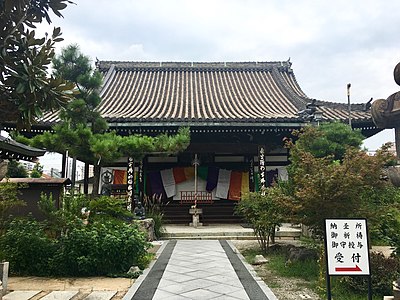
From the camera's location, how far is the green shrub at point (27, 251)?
224 inches

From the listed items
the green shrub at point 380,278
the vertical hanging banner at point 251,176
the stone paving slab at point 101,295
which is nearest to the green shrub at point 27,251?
the stone paving slab at point 101,295

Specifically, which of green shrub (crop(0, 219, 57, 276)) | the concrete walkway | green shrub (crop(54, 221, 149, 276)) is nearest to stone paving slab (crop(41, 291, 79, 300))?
the concrete walkway

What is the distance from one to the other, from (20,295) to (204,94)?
40.6 feet

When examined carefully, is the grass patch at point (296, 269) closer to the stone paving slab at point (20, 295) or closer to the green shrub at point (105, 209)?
the green shrub at point (105, 209)

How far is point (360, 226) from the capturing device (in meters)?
3.72

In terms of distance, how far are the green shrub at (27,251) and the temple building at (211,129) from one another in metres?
5.70

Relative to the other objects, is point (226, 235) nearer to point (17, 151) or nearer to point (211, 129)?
point (211, 129)

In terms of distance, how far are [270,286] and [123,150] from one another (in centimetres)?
485

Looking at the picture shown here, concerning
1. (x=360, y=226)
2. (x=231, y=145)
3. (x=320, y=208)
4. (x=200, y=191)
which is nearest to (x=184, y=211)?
(x=200, y=191)

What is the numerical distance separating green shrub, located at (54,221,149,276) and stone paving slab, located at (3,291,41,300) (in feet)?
3.23

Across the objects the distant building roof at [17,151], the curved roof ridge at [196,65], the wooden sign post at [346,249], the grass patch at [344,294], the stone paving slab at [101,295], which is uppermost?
the curved roof ridge at [196,65]

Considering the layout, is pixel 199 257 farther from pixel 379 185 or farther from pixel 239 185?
pixel 239 185

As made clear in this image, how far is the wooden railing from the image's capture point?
→ 43.7 ft

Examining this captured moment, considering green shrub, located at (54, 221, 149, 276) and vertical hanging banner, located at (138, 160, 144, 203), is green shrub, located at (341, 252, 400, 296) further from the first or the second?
vertical hanging banner, located at (138, 160, 144, 203)
